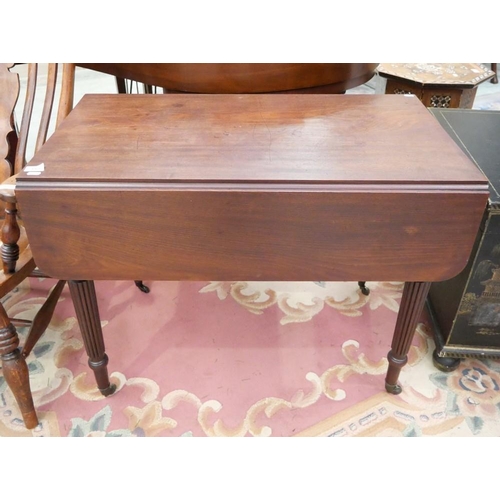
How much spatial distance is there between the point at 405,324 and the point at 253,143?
22.6 inches

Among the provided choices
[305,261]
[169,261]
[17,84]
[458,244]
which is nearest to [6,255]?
[169,261]

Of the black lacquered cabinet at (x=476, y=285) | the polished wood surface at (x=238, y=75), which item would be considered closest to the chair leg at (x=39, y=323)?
the polished wood surface at (x=238, y=75)

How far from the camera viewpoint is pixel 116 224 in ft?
2.92

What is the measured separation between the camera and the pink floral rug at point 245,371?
48.9 inches

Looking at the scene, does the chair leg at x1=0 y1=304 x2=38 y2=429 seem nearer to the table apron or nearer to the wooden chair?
the wooden chair

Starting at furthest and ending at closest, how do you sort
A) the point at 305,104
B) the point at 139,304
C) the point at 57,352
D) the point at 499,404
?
the point at 139,304, the point at 57,352, the point at 499,404, the point at 305,104

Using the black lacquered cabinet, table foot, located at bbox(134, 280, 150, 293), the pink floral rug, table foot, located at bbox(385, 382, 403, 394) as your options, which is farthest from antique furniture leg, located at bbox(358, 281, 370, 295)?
table foot, located at bbox(134, 280, 150, 293)

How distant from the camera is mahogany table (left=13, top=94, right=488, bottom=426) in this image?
86 cm

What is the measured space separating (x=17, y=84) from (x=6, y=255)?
0.55 m

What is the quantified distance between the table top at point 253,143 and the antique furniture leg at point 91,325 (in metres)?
0.30

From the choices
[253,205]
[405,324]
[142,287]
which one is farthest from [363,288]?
[253,205]

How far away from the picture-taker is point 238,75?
4.48ft

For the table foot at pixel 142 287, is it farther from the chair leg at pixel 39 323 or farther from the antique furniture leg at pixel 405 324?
the antique furniture leg at pixel 405 324

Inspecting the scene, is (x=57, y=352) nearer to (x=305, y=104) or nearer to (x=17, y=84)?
(x=17, y=84)
